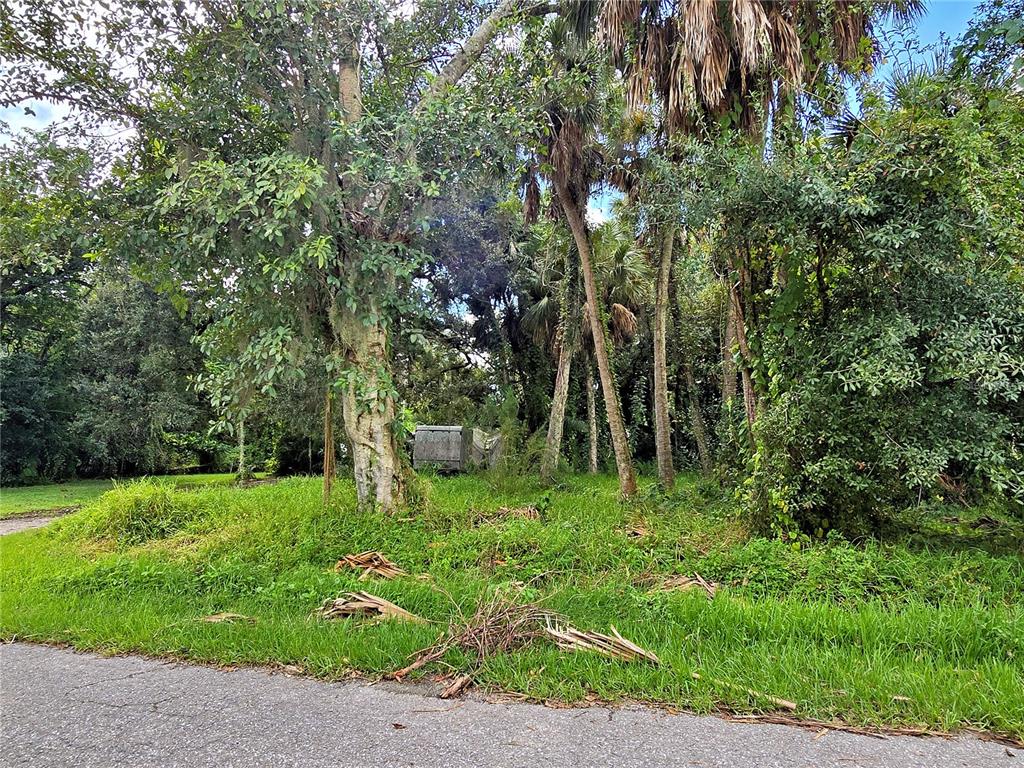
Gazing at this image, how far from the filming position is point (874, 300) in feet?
16.1

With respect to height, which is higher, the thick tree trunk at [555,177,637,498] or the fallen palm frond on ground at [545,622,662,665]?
the thick tree trunk at [555,177,637,498]

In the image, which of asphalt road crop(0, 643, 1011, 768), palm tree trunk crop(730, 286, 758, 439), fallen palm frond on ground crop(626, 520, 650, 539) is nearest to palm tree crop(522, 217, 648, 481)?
fallen palm frond on ground crop(626, 520, 650, 539)

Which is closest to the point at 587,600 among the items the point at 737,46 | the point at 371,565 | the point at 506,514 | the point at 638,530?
the point at 371,565

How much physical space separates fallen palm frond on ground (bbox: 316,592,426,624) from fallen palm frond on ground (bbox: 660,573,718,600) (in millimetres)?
1965

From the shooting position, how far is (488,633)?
10.6ft

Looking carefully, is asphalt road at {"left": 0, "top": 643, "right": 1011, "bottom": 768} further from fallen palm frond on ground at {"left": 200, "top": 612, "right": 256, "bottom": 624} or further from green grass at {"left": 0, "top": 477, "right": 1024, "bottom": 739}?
fallen palm frond on ground at {"left": 200, "top": 612, "right": 256, "bottom": 624}

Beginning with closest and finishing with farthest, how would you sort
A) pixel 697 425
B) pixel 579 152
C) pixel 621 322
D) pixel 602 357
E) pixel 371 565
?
pixel 371 565 → pixel 579 152 → pixel 602 357 → pixel 621 322 → pixel 697 425

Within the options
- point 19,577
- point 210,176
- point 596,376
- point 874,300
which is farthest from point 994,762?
point 596,376

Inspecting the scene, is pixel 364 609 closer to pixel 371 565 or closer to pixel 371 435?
pixel 371 565

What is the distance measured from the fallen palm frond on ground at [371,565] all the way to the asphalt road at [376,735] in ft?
5.86

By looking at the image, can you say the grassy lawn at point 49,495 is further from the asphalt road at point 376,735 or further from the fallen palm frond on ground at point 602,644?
the fallen palm frond on ground at point 602,644

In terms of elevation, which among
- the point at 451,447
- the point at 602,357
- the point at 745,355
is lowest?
the point at 451,447

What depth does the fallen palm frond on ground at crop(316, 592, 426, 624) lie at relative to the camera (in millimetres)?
3712

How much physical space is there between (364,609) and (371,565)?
1.16m
